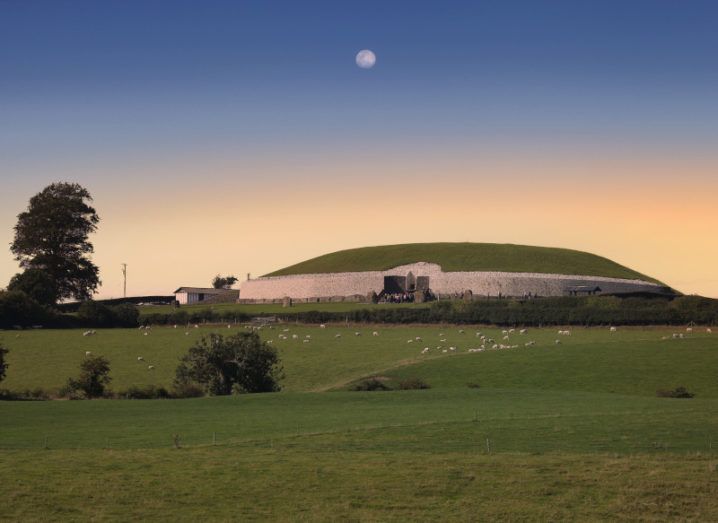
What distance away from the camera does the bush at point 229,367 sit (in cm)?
5691

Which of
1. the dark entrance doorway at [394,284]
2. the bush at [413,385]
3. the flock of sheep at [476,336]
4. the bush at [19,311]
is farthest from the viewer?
the dark entrance doorway at [394,284]

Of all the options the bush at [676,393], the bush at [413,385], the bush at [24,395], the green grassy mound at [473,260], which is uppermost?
the green grassy mound at [473,260]

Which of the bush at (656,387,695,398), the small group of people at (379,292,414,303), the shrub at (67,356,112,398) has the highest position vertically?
the small group of people at (379,292,414,303)

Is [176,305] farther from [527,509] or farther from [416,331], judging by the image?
[527,509]

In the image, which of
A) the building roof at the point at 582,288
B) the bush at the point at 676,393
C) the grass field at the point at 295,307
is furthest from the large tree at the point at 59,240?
the bush at the point at 676,393

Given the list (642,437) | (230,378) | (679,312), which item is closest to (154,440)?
(642,437)

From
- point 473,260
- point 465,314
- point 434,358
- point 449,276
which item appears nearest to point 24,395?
point 434,358

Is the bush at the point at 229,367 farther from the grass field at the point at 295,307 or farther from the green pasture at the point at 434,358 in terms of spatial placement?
the grass field at the point at 295,307

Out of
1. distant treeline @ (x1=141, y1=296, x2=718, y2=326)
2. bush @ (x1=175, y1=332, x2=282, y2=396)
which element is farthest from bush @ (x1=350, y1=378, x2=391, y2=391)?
distant treeline @ (x1=141, y1=296, x2=718, y2=326)

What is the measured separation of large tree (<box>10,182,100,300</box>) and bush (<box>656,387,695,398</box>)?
320 feet

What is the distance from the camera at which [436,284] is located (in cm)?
14362

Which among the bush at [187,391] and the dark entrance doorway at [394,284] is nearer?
the bush at [187,391]

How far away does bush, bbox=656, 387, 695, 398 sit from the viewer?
50338mm

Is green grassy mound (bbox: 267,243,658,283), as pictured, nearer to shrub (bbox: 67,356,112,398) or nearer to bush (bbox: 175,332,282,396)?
bush (bbox: 175,332,282,396)
